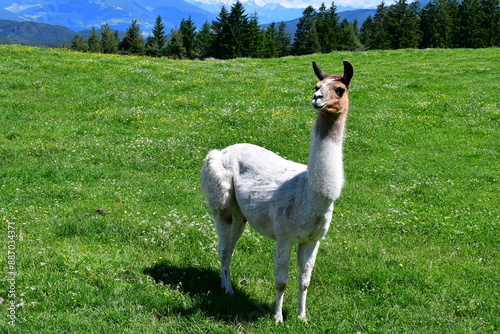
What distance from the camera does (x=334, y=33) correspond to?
322 feet

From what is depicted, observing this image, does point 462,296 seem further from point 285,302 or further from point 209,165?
point 209,165

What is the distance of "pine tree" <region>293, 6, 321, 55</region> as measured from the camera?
95.6m

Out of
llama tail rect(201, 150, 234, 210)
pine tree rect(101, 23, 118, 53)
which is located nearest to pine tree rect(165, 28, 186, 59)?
pine tree rect(101, 23, 118, 53)

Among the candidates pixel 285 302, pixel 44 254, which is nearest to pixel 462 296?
pixel 285 302

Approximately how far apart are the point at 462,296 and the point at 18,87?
70.3 ft

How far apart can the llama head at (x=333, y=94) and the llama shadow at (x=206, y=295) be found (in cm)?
315

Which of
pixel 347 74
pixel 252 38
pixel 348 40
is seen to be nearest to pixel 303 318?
pixel 347 74

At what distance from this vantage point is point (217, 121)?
17766 mm

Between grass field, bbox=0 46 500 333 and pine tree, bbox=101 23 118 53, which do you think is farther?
pine tree, bbox=101 23 118 53

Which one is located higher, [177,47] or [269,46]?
[269,46]

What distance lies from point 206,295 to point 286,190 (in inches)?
86.8

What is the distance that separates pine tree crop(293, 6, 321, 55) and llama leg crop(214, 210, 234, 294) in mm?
92844

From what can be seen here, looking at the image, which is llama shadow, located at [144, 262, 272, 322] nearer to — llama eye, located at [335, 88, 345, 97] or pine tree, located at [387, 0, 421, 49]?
llama eye, located at [335, 88, 345, 97]

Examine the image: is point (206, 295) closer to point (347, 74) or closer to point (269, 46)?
point (347, 74)
